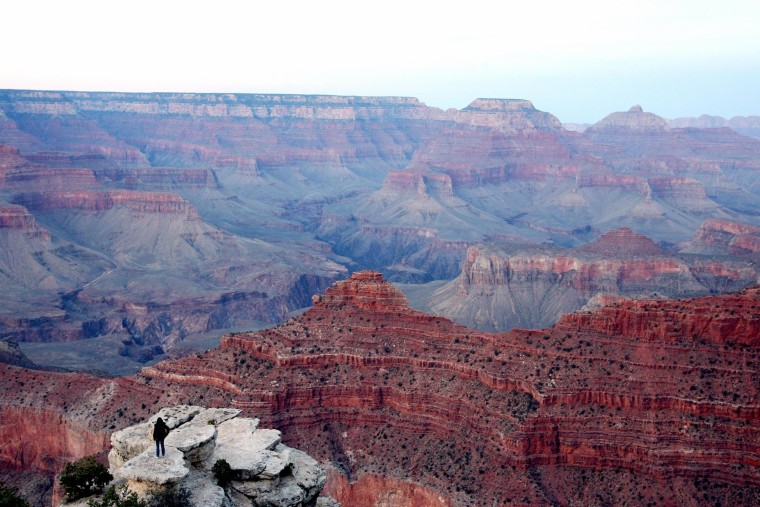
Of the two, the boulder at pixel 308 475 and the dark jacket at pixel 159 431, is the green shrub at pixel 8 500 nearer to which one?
the dark jacket at pixel 159 431

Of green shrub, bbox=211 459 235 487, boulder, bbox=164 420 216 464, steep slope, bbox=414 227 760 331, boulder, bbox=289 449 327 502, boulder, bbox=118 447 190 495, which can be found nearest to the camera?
boulder, bbox=118 447 190 495

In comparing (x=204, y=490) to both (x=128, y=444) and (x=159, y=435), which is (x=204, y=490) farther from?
(x=128, y=444)

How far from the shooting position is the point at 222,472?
38.3 meters

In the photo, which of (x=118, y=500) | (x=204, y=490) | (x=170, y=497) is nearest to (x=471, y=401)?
(x=204, y=490)

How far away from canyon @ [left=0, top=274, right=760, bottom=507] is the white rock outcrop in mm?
13506

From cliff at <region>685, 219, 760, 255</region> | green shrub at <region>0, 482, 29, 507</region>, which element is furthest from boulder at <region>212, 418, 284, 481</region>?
cliff at <region>685, 219, 760, 255</region>

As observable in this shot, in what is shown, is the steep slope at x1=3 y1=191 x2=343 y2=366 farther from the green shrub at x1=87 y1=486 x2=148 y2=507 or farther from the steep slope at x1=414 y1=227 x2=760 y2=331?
the green shrub at x1=87 y1=486 x2=148 y2=507

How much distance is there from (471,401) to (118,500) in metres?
27.4

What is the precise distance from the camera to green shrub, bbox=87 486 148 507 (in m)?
34.6

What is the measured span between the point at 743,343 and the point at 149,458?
37924mm

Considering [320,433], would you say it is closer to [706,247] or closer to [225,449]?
[225,449]

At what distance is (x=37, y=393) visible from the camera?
217 ft

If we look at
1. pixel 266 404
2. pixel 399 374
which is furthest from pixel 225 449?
pixel 399 374

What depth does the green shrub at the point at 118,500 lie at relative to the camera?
3456cm
